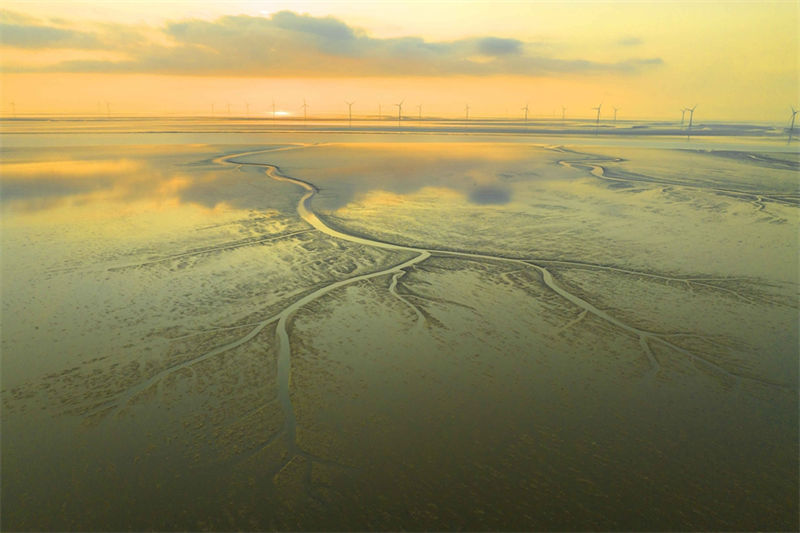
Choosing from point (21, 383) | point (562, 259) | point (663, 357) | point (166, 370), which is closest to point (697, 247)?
point (562, 259)

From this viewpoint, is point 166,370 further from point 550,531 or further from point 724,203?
point 724,203

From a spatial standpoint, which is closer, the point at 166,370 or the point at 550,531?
the point at 550,531

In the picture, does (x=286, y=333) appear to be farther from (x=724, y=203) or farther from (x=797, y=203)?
(x=797, y=203)

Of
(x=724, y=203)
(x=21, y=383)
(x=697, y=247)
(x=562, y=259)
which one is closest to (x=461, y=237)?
(x=562, y=259)

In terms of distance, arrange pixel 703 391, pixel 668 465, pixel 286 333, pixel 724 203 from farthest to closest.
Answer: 1. pixel 724 203
2. pixel 286 333
3. pixel 703 391
4. pixel 668 465

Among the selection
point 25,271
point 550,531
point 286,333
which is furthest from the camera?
point 25,271

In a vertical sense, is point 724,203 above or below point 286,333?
above
